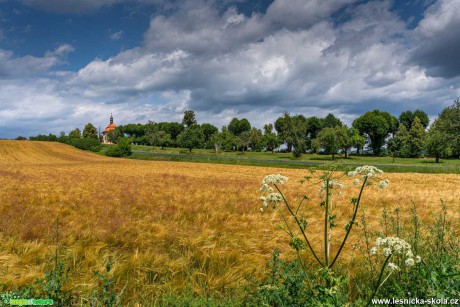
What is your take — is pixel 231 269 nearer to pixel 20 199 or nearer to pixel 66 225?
pixel 66 225

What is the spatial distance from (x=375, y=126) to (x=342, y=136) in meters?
36.5

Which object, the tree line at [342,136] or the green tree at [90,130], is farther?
the green tree at [90,130]

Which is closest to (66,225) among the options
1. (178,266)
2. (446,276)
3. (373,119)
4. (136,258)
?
(136,258)

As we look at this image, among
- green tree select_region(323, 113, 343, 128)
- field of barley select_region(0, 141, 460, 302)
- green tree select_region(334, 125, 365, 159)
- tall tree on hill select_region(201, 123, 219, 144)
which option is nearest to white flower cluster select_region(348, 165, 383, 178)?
field of barley select_region(0, 141, 460, 302)

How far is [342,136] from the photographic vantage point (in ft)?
285

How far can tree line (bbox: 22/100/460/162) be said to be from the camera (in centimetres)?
7575

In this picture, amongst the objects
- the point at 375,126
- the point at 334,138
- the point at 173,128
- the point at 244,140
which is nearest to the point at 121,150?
the point at 244,140

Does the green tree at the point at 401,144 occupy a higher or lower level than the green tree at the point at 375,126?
lower

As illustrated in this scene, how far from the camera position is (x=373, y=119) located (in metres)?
114

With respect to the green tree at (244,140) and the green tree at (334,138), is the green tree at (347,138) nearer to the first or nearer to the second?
the green tree at (334,138)

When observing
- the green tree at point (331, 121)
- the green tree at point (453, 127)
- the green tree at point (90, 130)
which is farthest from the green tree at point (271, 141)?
the green tree at point (90, 130)

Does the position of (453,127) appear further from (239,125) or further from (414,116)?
(239,125)

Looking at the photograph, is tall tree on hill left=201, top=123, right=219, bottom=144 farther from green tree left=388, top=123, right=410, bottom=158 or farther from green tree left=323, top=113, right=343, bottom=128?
green tree left=388, top=123, right=410, bottom=158

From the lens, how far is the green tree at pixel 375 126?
373 feet
